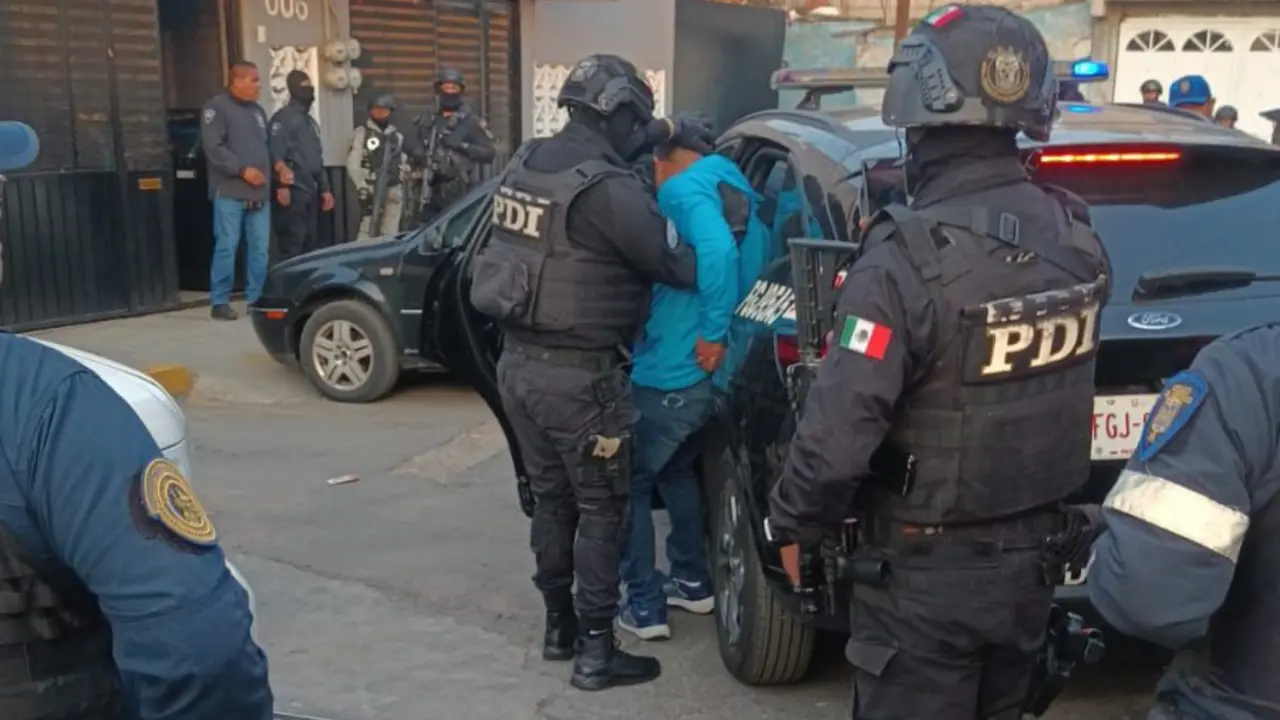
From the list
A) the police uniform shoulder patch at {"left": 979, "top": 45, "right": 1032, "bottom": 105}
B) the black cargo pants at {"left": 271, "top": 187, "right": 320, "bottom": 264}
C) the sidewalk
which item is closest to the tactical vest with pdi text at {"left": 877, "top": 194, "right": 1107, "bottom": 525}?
the police uniform shoulder patch at {"left": 979, "top": 45, "right": 1032, "bottom": 105}

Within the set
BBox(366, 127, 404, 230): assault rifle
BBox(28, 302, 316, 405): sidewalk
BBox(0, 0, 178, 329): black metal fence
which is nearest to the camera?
BBox(28, 302, 316, 405): sidewalk

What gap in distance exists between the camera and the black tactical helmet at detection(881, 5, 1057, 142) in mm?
2686

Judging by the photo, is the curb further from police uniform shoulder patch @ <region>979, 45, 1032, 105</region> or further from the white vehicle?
police uniform shoulder patch @ <region>979, 45, 1032, 105</region>

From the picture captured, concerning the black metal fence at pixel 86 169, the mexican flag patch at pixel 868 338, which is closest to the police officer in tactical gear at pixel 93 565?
the mexican flag patch at pixel 868 338

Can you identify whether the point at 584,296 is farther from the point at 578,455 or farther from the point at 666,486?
the point at 666,486

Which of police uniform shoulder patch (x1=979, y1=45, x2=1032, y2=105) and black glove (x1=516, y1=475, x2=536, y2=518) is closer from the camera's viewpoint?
police uniform shoulder patch (x1=979, y1=45, x2=1032, y2=105)

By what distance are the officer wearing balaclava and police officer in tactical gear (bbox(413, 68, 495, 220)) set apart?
Result: 89 centimetres

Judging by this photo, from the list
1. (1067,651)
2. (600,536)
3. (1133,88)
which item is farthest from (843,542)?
(1133,88)

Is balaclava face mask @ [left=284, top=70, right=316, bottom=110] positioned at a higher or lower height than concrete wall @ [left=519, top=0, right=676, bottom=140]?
lower

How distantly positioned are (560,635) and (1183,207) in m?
2.34

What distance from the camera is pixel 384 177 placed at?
12062 mm

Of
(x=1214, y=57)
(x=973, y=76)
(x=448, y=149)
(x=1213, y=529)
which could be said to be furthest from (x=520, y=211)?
(x=1214, y=57)

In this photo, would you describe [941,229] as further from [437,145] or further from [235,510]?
[437,145]

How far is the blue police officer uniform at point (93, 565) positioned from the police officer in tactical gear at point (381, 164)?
34.5ft
